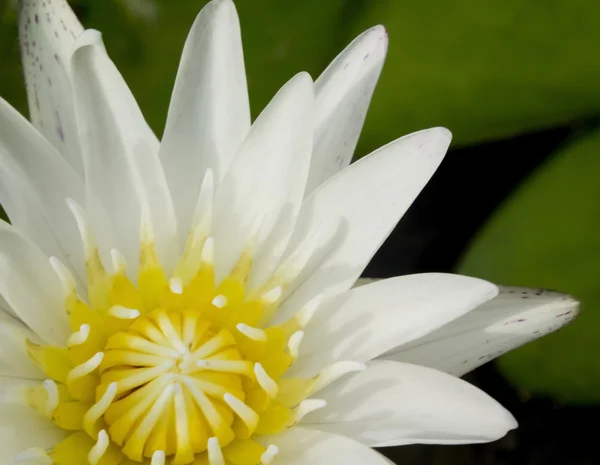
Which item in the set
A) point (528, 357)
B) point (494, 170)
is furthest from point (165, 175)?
point (494, 170)

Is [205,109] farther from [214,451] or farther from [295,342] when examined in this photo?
[214,451]

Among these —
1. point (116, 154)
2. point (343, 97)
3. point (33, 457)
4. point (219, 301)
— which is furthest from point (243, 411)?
point (343, 97)

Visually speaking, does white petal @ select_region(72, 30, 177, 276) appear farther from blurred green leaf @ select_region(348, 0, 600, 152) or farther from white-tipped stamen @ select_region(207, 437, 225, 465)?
blurred green leaf @ select_region(348, 0, 600, 152)

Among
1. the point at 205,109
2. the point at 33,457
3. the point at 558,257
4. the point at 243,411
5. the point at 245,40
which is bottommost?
the point at 33,457

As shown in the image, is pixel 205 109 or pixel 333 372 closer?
pixel 333 372

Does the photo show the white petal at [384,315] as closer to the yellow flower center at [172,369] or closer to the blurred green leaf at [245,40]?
the yellow flower center at [172,369]
